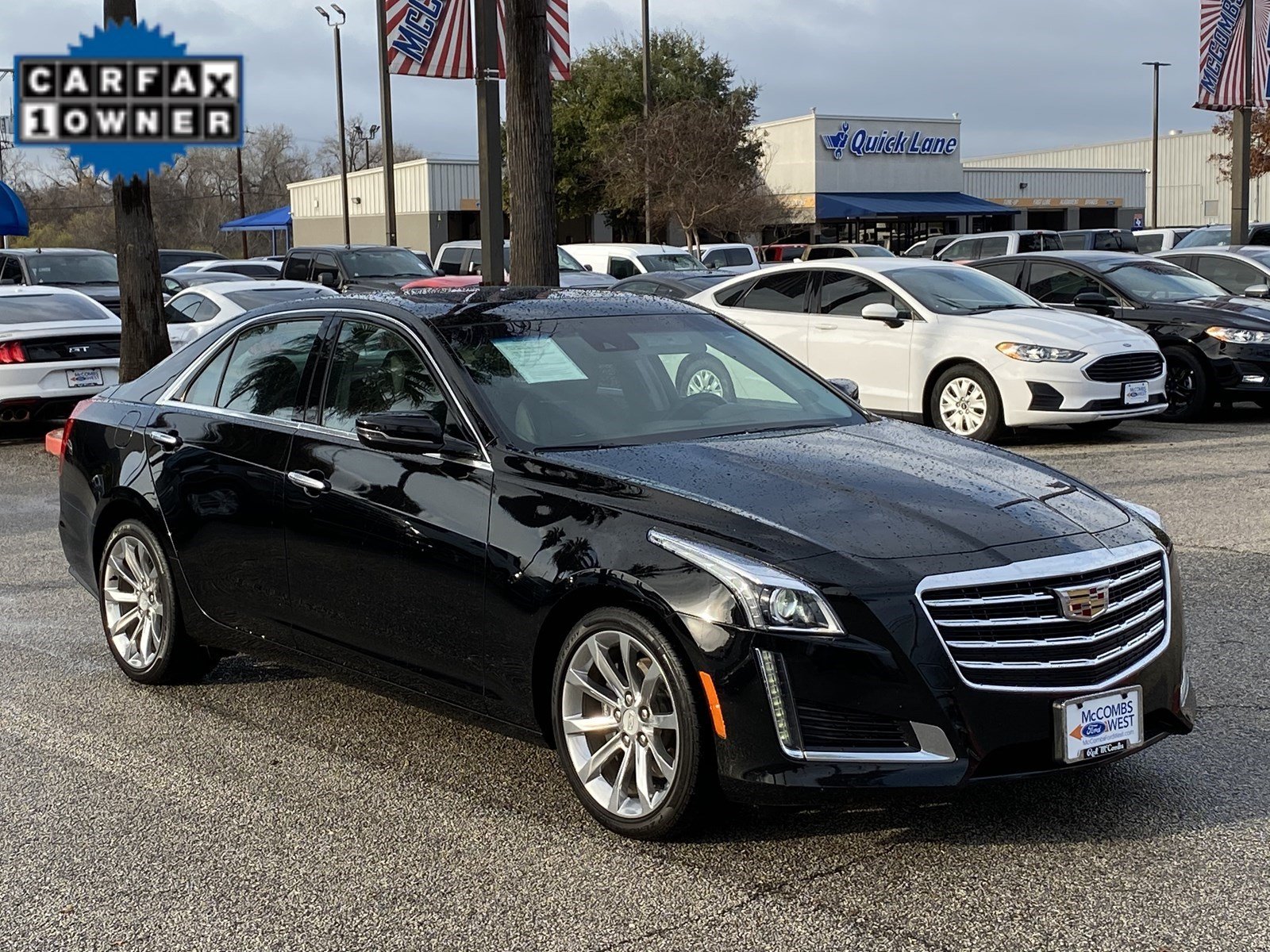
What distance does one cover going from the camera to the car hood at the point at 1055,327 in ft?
41.9

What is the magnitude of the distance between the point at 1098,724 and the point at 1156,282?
12.5 m

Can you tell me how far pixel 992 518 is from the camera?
4363mm

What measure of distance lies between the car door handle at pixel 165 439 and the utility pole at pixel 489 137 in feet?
22.0

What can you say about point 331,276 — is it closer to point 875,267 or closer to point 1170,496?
point 875,267

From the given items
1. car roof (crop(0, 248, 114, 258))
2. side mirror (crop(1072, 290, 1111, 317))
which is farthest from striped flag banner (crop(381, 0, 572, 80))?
car roof (crop(0, 248, 114, 258))

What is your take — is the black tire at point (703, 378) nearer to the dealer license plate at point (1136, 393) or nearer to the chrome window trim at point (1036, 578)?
the chrome window trim at point (1036, 578)

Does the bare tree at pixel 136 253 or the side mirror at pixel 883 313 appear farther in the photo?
the bare tree at pixel 136 253

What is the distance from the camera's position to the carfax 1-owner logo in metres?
16.9

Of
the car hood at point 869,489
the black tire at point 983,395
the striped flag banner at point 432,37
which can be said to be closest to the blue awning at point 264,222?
the striped flag banner at point 432,37

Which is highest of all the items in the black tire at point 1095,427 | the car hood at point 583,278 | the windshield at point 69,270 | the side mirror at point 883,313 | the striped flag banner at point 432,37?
the striped flag banner at point 432,37

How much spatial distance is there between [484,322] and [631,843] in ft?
6.67

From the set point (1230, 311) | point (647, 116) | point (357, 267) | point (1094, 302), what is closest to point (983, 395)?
point (1094, 302)

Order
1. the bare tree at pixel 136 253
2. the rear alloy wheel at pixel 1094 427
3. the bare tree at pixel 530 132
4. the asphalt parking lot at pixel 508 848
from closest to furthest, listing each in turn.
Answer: the asphalt parking lot at pixel 508 848, the bare tree at pixel 530 132, the rear alloy wheel at pixel 1094 427, the bare tree at pixel 136 253

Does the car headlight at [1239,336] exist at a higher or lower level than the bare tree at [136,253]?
lower
